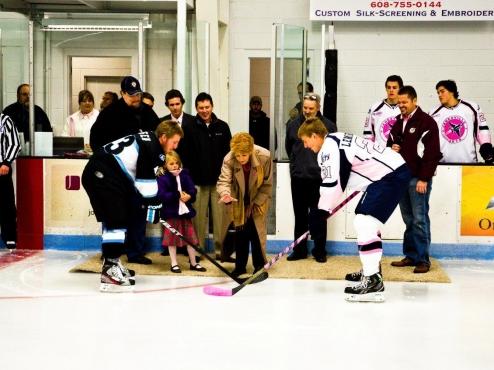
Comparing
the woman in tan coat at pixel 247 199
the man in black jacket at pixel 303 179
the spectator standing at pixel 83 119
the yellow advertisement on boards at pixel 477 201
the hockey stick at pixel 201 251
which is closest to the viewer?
the hockey stick at pixel 201 251

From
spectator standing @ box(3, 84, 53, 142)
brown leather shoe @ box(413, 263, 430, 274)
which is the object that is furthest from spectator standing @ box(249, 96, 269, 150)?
brown leather shoe @ box(413, 263, 430, 274)

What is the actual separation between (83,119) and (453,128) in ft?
9.70

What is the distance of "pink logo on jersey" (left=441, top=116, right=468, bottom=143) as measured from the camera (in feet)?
23.0

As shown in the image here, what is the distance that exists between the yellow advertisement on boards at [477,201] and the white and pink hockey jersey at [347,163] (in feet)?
5.95

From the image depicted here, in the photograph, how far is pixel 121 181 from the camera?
18.0 ft

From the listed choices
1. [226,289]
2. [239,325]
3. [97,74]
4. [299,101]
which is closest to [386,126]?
[299,101]

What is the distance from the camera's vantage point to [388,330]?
445 centimetres

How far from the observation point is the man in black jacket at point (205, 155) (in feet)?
21.3

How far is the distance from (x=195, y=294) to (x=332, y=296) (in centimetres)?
81

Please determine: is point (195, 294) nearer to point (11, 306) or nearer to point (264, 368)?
point (11, 306)

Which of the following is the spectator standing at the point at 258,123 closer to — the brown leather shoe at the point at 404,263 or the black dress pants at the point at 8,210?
the brown leather shoe at the point at 404,263

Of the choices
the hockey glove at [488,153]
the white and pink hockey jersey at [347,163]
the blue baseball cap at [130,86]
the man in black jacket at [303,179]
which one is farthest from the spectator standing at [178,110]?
the hockey glove at [488,153]

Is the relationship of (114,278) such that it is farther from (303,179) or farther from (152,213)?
(303,179)

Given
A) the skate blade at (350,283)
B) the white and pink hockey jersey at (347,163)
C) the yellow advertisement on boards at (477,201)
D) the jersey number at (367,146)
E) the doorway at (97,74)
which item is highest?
the doorway at (97,74)
